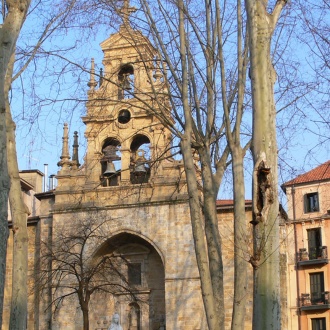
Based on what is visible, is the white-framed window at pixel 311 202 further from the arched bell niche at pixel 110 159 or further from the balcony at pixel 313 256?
the arched bell niche at pixel 110 159

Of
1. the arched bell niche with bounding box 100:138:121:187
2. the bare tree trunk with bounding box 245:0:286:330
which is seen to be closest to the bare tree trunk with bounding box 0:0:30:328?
the bare tree trunk with bounding box 245:0:286:330

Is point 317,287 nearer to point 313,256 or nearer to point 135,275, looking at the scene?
point 313,256

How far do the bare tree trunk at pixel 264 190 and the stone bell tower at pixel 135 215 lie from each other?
18.9 m

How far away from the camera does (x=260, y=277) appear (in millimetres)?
9047

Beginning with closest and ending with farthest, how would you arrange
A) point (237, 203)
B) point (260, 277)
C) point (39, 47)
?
point (260, 277), point (237, 203), point (39, 47)

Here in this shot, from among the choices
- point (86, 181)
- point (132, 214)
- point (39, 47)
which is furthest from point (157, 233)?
point (39, 47)

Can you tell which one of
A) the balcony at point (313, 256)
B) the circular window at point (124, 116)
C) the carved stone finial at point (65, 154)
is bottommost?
the balcony at point (313, 256)

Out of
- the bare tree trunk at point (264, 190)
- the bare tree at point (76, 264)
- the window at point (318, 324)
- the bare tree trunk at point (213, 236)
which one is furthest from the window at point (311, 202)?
the bare tree trunk at point (264, 190)

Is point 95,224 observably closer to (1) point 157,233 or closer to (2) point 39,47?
(1) point 157,233

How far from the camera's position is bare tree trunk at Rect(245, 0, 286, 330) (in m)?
8.91

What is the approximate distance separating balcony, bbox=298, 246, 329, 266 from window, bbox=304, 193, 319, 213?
7.12 ft

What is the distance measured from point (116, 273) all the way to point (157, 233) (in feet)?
7.08

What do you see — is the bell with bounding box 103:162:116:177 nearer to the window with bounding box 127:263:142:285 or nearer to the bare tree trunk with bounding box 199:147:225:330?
the window with bounding box 127:263:142:285

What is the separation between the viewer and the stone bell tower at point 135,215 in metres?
28.9
